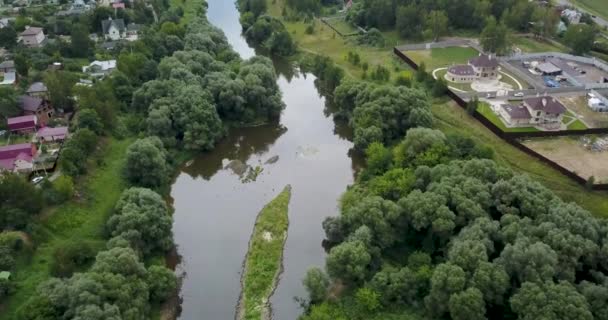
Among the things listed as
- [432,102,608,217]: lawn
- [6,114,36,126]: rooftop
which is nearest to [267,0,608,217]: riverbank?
[432,102,608,217]: lawn

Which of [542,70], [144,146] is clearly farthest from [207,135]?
[542,70]

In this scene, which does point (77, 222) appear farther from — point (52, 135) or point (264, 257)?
point (264, 257)

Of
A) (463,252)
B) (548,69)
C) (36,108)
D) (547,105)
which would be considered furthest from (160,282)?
(548,69)

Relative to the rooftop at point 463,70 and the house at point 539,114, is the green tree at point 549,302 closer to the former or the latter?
the house at point 539,114

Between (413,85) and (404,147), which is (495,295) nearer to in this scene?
(404,147)

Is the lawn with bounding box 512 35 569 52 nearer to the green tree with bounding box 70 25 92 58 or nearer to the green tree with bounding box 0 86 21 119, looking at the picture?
the green tree with bounding box 70 25 92 58

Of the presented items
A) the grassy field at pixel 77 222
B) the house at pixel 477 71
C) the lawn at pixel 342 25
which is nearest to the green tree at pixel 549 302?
the grassy field at pixel 77 222
